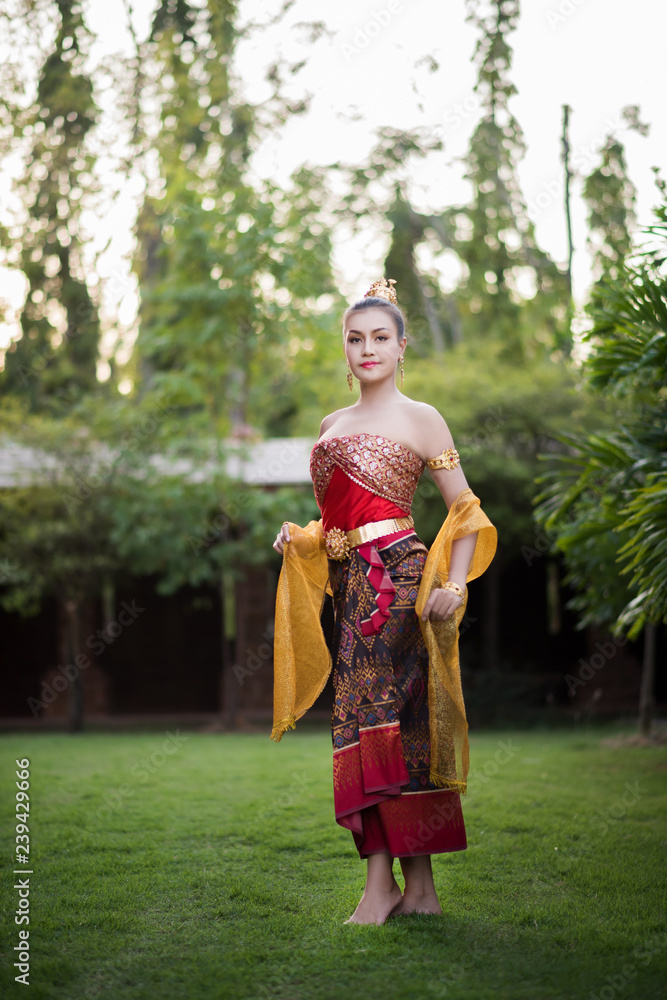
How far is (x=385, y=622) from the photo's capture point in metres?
2.83

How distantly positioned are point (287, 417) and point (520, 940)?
21258 millimetres

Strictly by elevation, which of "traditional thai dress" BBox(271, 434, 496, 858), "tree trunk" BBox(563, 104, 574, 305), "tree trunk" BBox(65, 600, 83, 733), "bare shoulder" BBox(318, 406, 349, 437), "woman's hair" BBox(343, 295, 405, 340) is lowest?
"tree trunk" BBox(65, 600, 83, 733)

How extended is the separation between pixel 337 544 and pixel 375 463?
302 millimetres

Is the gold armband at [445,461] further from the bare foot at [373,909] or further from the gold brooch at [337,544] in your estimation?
the bare foot at [373,909]

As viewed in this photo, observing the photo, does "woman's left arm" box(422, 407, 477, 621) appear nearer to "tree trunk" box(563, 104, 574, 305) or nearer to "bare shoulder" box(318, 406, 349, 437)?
"bare shoulder" box(318, 406, 349, 437)

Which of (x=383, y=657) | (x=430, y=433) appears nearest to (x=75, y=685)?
(x=383, y=657)

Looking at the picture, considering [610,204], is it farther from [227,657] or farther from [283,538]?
[283,538]

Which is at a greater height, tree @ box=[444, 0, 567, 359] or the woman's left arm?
tree @ box=[444, 0, 567, 359]

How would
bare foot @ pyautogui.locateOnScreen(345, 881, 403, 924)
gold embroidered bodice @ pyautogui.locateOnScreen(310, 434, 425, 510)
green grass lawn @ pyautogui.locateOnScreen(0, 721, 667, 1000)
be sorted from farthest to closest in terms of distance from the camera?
gold embroidered bodice @ pyautogui.locateOnScreen(310, 434, 425, 510) → bare foot @ pyautogui.locateOnScreen(345, 881, 403, 924) → green grass lawn @ pyautogui.locateOnScreen(0, 721, 667, 1000)

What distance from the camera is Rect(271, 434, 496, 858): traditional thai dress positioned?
2.74m

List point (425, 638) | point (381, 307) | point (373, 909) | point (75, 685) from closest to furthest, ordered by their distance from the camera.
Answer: point (373, 909), point (425, 638), point (381, 307), point (75, 685)

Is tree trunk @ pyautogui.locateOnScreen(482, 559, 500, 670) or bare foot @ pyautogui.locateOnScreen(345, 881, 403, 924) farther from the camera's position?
tree trunk @ pyautogui.locateOnScreen(482, 559, 500, 670)

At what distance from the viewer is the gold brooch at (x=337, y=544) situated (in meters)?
2.96


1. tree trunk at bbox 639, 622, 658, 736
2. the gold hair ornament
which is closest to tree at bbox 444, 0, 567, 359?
tree trunk at bbox 639, 622, 658, 736
